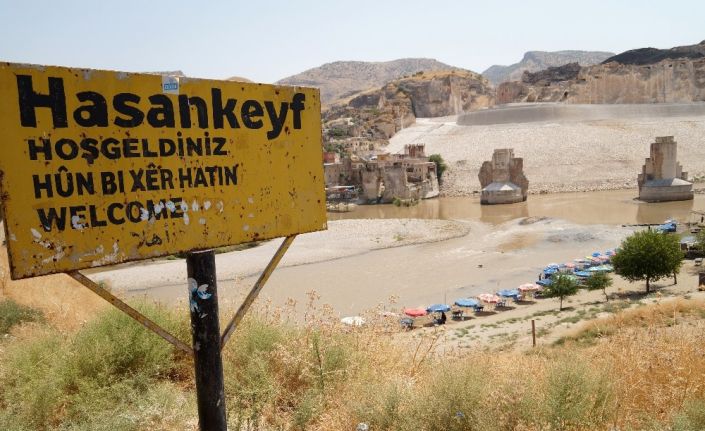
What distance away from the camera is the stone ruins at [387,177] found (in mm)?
51781

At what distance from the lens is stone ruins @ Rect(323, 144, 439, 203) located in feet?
170

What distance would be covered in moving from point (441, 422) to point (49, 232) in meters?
2.74

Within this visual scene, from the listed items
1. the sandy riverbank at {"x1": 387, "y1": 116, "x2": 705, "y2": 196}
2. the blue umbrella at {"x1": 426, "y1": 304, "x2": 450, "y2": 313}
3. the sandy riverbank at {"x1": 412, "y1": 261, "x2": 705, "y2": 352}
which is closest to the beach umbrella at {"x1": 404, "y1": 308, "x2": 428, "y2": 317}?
the blue umbrella at {"x1": 426, "y1": 304, "x2": 450, "y2": 313}

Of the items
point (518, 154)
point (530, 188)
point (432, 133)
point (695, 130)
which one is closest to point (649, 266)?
point (530, 188)

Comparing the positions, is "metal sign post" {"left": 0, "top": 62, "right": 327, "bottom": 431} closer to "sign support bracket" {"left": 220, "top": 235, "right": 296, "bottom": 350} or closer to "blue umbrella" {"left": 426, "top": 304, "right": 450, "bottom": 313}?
"sign support bracket" {"left": 220, "top": 235, "right": 296, "bottom": 350}

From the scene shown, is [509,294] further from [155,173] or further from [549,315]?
[155,173]

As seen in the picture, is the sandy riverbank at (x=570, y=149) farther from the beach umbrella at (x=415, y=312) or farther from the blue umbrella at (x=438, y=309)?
the beach umbrella at (x=415, y=312)

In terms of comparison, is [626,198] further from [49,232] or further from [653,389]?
[49,232]

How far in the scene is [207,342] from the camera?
312cm

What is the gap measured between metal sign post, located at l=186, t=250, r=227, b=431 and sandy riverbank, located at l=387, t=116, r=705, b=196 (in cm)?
5382

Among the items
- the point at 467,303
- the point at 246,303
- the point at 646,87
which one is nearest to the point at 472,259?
the point at 467,303

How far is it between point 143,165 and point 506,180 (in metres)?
47.2

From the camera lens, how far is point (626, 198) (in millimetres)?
45156

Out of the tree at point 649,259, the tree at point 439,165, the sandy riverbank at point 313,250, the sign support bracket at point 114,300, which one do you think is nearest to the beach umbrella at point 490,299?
the tree at point 649,259
